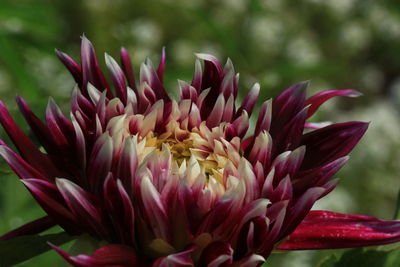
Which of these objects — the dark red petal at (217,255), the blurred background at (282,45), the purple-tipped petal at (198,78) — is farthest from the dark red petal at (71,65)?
the blurred background at (282,45)

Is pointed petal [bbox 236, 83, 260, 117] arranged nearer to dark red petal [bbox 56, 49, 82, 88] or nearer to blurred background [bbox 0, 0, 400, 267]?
dark red petal [bbox 56, 49, 82, 88]

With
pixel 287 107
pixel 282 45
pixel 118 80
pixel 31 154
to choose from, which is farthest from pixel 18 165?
pixel 282 45

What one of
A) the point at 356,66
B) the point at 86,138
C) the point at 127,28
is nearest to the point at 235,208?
the point at 86,138

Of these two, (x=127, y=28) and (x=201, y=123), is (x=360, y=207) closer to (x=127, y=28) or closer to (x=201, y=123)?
(x=127, y=28)

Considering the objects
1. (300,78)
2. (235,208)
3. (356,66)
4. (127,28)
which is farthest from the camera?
(356,66)

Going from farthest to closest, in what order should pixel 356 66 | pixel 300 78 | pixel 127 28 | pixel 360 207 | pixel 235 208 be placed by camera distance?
pixel 356 66
pixel 300 78
pixel 360 207
pixel 127 28
pixel 235 208

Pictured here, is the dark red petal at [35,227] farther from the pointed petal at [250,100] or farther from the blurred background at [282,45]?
the blurred background at [282,45]

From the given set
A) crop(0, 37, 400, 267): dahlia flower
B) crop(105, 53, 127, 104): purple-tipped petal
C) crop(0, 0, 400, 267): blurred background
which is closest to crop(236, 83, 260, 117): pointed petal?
crop(0, 37, 400, 267): dahlia flower
